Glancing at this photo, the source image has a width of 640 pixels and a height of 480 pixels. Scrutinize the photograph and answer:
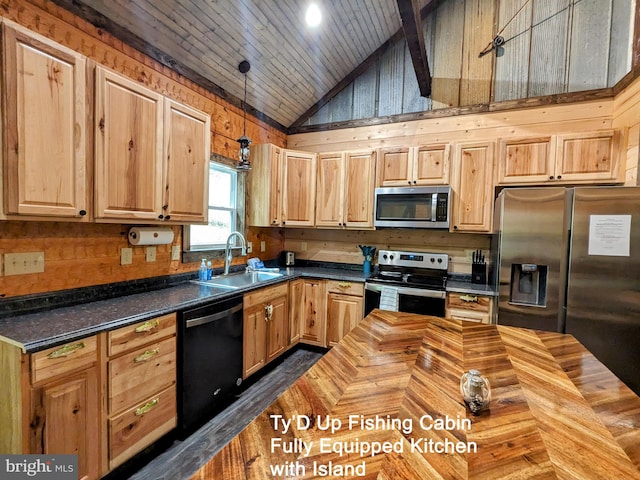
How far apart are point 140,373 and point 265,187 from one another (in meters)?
2.24

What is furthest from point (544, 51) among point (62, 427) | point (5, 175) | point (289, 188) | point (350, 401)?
point (62, 427)

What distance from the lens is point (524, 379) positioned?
105 centimetres

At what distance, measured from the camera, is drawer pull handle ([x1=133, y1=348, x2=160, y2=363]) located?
5.45 ft

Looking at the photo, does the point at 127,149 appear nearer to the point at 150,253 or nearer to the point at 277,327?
the point at 150,253

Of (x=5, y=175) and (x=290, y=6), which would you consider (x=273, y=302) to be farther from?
(x=290, y=6)

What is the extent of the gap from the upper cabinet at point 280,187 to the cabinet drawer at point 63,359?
2.18 meters

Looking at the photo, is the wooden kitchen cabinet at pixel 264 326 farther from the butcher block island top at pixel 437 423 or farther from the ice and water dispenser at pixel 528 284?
the ice and water dispenser at pixel 528 284

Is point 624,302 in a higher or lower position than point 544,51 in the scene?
lower

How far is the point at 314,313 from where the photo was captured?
340 cm

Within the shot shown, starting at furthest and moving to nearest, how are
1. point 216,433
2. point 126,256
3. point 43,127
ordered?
point 126,256, point 216,433, point 43,127

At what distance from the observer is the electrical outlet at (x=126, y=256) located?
2.12 metres

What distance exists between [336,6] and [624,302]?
342 cm

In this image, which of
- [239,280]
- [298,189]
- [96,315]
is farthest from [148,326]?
[298,189]

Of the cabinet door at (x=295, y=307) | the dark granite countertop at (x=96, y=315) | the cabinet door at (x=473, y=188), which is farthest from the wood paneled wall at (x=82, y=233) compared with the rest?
the cabinet door at (x=473, y=188)
